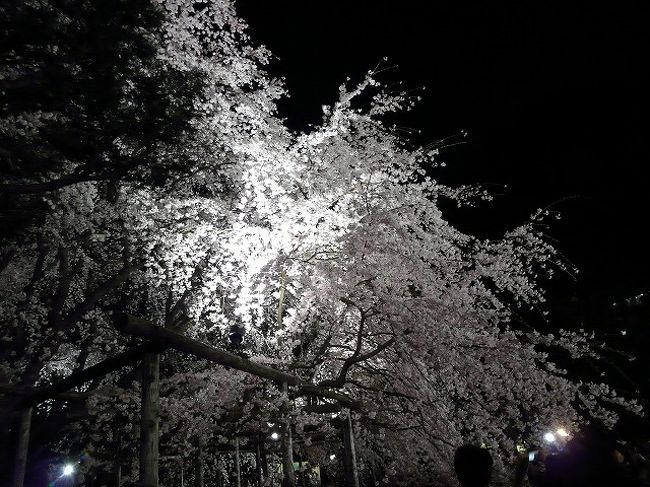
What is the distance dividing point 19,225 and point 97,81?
2.87 metres

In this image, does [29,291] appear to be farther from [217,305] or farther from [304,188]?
[304,188]

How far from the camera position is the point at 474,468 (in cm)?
341

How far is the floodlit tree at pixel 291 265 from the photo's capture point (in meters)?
8.52

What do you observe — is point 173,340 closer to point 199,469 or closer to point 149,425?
point 149,425

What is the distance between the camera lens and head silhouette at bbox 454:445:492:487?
3.40 m

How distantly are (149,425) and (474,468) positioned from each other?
115 inches

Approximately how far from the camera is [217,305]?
11.8 m

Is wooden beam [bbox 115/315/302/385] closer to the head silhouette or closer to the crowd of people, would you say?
the head silhouette

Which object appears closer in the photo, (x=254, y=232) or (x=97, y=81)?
(x=97, y=81)

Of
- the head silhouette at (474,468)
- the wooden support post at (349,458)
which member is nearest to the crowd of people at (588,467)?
the head silhouette at (474,468)

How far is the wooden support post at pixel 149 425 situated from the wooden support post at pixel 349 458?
14.5 feet

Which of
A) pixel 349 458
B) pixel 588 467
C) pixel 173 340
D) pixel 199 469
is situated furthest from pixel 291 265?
pixel 588 467

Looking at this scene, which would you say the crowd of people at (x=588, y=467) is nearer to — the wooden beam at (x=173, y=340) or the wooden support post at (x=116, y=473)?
the wooden beam at (x=173, y=340)

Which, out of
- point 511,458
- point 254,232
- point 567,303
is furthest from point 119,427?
point 567,303
